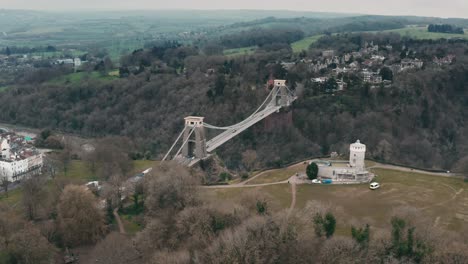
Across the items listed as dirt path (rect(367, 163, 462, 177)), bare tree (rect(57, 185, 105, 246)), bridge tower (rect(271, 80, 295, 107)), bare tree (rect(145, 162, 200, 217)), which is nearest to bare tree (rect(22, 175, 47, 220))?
bare tree (rect(57, 185, 105, 246))

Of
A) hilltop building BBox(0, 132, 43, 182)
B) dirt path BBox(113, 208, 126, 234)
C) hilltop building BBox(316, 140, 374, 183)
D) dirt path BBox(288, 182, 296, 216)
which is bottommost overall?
dirt path BBox(113, 208, 126, 234)

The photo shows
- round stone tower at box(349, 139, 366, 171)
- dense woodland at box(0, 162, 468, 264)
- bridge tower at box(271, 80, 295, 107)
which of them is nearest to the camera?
dense woodland at box(0, 162, 468, 264)

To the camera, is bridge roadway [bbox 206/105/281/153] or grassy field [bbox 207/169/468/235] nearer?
grassy field [bbox 207/169/468/235]

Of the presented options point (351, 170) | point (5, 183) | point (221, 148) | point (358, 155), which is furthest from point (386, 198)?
point (5, 183)

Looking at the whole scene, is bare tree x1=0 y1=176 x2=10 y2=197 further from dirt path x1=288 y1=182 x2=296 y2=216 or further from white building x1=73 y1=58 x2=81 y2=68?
white building x1=73 y1=58 x2=81 y2=68

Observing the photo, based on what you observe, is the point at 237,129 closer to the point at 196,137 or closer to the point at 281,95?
the point at 196,137

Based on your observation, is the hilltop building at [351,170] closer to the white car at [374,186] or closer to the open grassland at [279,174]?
the white car at [374,186]

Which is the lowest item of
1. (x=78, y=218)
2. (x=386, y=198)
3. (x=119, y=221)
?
(x=119, y=221)

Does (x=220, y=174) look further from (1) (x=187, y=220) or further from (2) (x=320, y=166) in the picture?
(1) (x=187, y=220)
